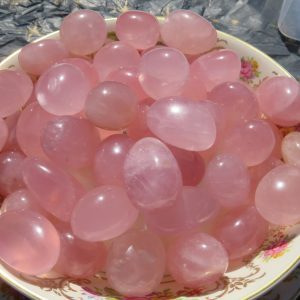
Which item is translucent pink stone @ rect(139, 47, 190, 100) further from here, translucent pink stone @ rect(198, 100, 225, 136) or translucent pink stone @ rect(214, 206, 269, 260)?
translucent pink stone @ rect(214, 206, 269, 260)

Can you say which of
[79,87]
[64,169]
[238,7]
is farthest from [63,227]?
[238,7]

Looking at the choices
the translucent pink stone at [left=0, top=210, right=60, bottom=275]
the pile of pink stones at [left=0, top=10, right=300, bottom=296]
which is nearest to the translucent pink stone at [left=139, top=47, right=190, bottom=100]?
the pile of pink stones at [left=0, top=10, right=300, bottom=296]

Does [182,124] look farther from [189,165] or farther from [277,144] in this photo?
[277,144]

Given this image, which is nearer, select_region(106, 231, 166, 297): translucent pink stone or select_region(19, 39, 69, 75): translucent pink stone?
select_region(106, 231, 166, 297): translucent pink stone

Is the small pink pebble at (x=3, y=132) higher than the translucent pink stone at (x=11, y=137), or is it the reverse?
the small pink pebble at (x=3, y=132)

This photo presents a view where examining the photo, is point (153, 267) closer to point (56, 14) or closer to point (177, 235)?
point (177, 235)

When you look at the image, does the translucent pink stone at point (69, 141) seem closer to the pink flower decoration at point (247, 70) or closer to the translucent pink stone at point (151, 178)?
the translucent pink stone at point (151, 178)

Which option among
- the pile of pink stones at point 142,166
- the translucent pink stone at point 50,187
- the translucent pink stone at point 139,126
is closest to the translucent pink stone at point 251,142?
the pile of pink stones at point 142,166
